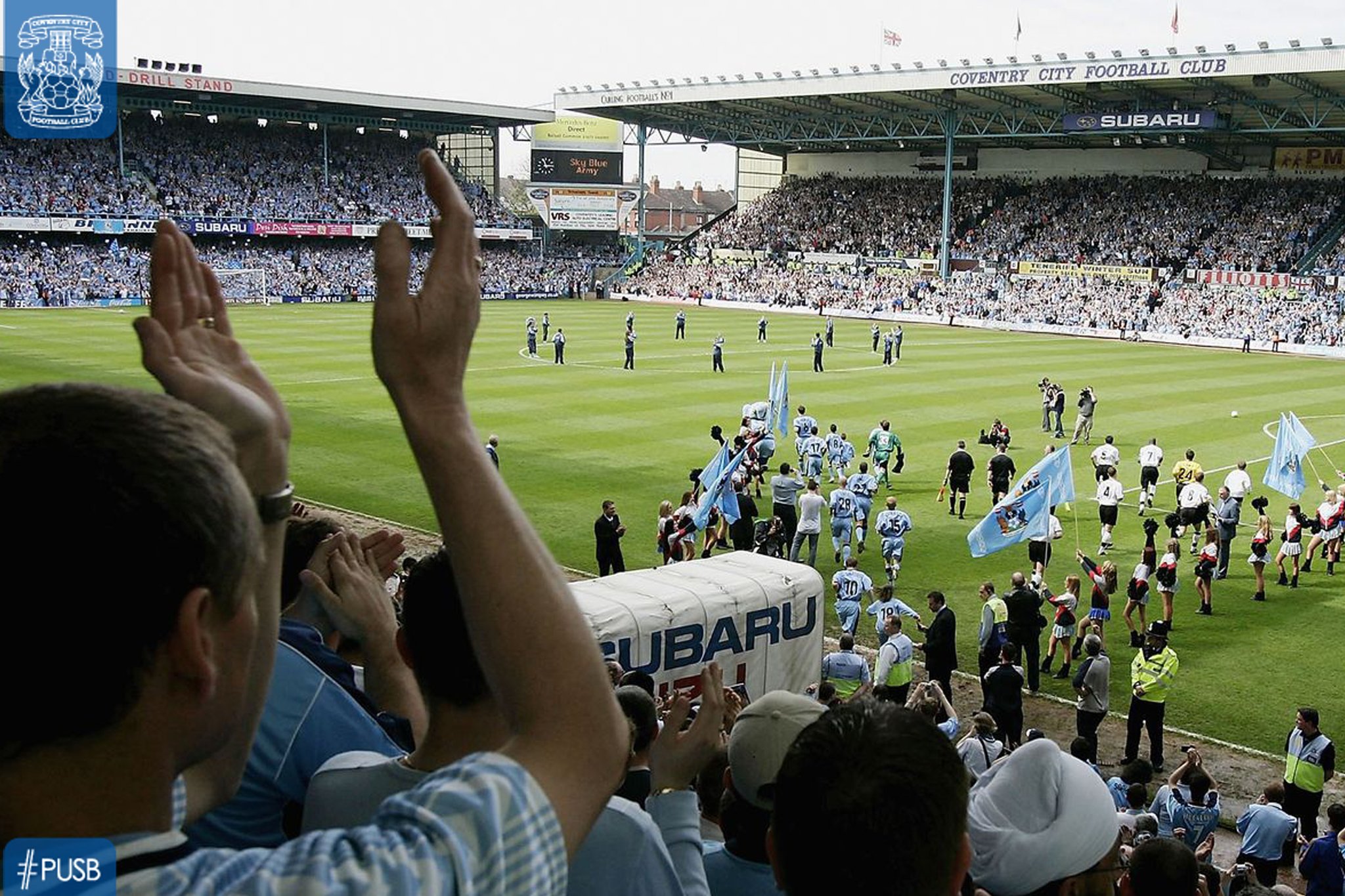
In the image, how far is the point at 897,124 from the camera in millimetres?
69562

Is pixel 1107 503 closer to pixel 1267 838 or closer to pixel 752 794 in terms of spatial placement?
pixel 1267 838

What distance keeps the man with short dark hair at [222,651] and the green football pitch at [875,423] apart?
0.18 metres

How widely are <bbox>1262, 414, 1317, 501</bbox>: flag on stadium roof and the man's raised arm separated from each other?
64.2 ft

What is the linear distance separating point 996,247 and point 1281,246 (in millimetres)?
14890

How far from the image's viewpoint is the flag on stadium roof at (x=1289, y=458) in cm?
1862

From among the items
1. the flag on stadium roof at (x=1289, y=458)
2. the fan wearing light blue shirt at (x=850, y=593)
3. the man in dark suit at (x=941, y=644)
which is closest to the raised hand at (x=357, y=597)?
the man in dark suit at (x=941, y=644)

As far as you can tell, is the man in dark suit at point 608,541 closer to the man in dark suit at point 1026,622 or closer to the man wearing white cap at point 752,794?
the man in dark suit at point 1026,622

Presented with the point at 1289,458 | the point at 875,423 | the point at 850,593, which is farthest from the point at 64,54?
the point at 875,423

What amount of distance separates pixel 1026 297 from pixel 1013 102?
1082 cm

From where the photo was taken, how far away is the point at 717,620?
10.5 metres

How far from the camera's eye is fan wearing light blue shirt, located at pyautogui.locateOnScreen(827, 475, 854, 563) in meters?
17.0

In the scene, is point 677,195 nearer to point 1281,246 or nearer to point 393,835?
point 1281,246

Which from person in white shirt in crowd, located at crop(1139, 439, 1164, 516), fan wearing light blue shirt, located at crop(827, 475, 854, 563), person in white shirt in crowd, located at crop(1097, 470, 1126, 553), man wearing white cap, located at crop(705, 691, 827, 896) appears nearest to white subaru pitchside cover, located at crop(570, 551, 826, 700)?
fan wearing light blue shirt, located at crop(827, 475, 854, 563)

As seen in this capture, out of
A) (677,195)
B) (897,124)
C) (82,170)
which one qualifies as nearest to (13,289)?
(82,170)
